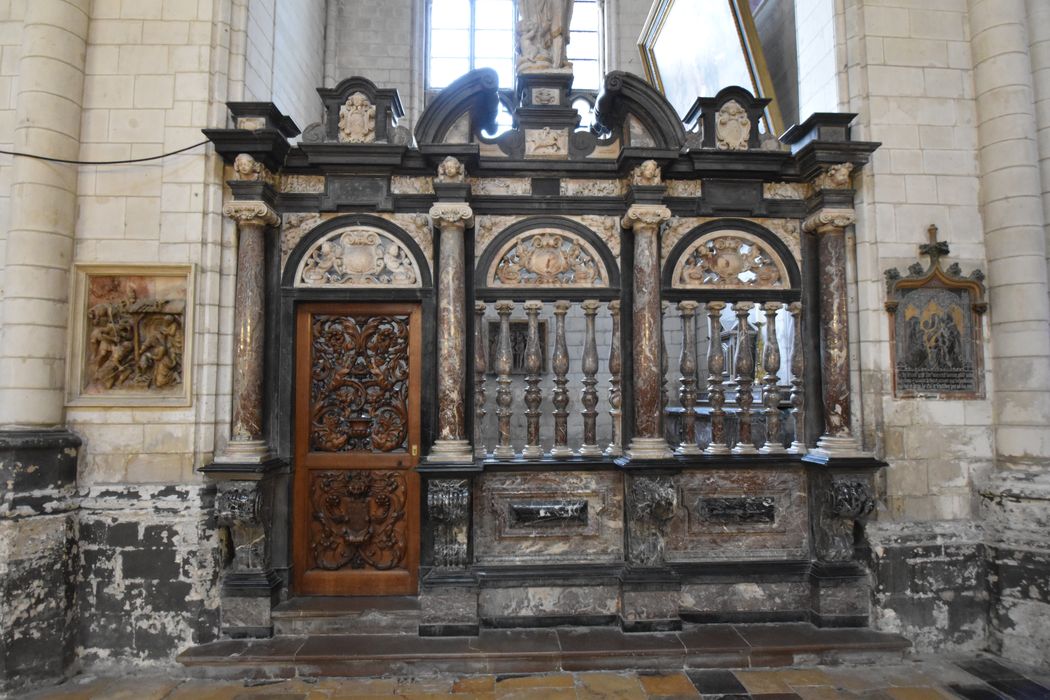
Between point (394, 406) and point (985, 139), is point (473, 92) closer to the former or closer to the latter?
point (394, 406)

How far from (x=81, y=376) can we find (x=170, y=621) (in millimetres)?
1514

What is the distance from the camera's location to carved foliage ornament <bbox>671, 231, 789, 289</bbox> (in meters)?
4.00

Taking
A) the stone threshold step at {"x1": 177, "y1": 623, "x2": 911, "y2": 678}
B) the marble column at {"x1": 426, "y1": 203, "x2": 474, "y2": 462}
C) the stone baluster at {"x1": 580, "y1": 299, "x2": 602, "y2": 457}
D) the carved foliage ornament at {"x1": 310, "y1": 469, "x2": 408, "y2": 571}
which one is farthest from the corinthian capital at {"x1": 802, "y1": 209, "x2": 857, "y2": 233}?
the carved foliage ornament at {"x1": 310, "y1": 469, "x2": 408, "y2": 571}

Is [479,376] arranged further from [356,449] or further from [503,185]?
[503,185]

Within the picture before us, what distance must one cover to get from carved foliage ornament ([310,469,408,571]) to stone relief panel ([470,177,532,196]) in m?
1.94

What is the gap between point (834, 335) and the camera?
3.81 metres

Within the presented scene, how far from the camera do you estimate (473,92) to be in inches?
152

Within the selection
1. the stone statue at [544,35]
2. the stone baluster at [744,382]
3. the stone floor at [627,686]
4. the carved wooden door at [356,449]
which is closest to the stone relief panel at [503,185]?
the stone statue at [544,35]

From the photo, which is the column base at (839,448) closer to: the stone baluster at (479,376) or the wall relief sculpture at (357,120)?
the stone baluster at (479,376)

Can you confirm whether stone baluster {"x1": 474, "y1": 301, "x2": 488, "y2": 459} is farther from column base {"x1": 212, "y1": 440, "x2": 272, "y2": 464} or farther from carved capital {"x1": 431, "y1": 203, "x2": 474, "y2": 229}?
column base {"x1": 212, "y1": 440, "x2": 272, "y2": 464}

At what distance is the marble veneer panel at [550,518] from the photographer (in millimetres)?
3793

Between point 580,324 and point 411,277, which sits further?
point 580,324

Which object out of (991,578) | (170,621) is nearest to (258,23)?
(170,621)

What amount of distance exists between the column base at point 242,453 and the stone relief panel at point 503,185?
2095 mm
